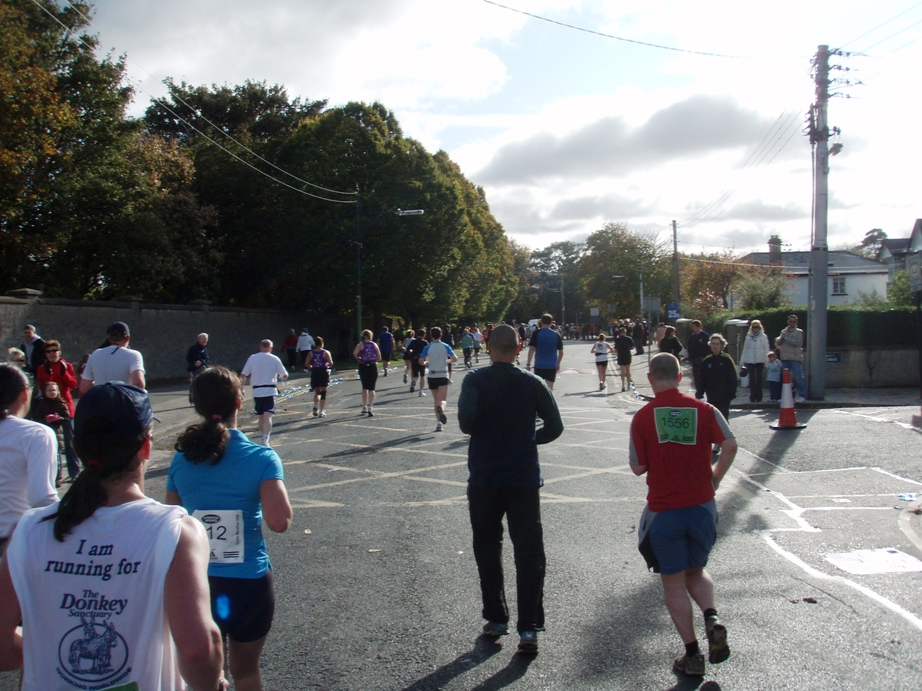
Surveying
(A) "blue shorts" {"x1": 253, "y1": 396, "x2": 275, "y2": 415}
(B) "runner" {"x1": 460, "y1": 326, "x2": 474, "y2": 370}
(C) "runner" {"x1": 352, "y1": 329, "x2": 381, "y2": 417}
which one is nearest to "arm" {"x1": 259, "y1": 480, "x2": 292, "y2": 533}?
(A) "blue shorts" {"x1": 253, "y1": 396, "x2": 275, "y2": 415}

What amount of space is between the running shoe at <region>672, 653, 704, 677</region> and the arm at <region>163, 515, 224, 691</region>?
2648 millimetres

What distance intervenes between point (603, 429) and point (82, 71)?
19.2 m

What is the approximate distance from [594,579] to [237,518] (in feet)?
10.2

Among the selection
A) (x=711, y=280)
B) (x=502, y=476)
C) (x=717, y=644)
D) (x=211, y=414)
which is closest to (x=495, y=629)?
(x=502, y=476)

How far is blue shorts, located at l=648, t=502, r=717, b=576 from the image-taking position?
4.10 metres

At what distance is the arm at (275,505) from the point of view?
A: 304cm

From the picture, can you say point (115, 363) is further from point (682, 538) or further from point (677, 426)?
point (682, 538)

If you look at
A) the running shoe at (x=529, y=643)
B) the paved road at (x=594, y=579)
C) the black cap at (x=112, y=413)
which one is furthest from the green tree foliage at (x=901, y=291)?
the black cap at (x=112, y=413)

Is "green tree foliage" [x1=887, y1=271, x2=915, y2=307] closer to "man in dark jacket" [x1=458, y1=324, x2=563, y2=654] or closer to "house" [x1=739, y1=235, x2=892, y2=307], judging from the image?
"man in dark jacket" [x1=458, y1=324, x2=563, y2=654]

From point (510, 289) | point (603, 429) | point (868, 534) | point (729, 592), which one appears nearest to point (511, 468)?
point (729, 592)

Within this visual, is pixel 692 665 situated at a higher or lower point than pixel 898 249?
lower

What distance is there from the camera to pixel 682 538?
412 cm

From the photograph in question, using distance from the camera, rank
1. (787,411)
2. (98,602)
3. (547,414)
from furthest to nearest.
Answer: (787,411) → (547,414) → (98,602)

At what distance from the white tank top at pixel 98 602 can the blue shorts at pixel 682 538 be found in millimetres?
2761
